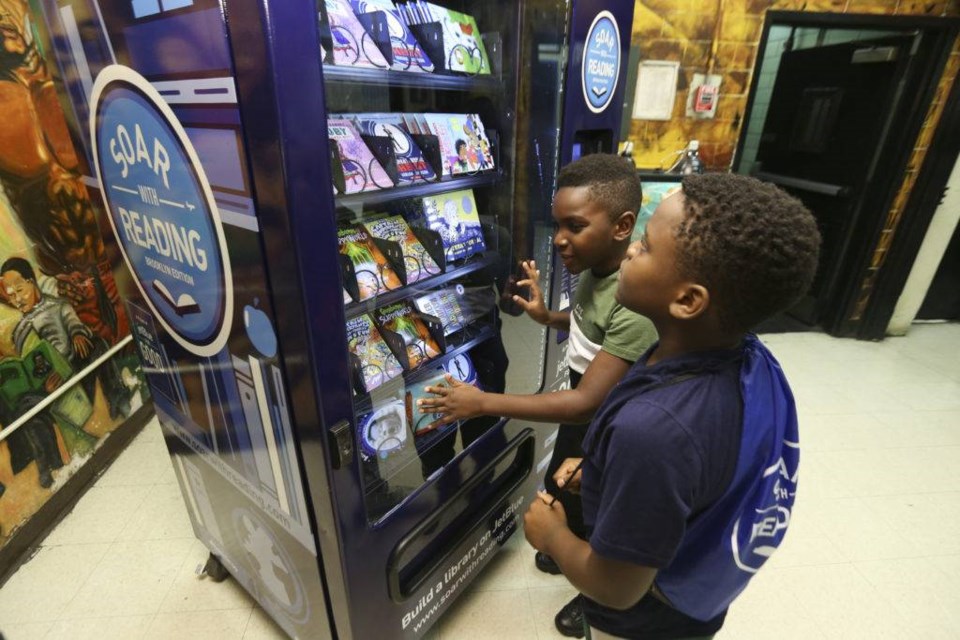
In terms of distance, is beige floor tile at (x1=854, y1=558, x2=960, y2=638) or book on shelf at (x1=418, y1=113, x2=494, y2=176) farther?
beige floor tile at (x1=854, y1=558, x2=960, y2=638)

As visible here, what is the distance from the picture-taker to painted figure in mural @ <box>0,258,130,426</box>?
74.1 inches

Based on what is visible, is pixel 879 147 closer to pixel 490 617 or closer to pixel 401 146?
pixel 401 146

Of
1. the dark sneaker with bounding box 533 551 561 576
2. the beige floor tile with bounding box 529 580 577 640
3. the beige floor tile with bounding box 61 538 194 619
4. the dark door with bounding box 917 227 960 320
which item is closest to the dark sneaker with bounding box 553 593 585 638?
the beige floor tile with bounding box 529 580 577 640

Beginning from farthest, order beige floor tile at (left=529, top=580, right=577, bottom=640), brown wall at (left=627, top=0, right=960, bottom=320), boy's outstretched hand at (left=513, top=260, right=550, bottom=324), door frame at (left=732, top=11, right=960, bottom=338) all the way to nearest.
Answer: door frame at (left=732, top=11, right=960, bottom=338), brown wall at (left=627, top=0, right=960, bottom=320), beige floor tile at (left=529, top=580, right=577, bottom=640), boy's outstretched hand at (left=513, top=260, right=550, bottom=324)

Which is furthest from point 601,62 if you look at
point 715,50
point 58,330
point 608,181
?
point 58,330

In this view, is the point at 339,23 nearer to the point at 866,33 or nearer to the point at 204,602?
the point at 204,602

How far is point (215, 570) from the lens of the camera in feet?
5.99

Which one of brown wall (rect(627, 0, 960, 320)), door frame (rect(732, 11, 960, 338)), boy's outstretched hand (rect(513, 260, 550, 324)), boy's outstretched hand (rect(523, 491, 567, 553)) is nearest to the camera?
boy's outstretched hand (rect(523, 491, 567, 553))

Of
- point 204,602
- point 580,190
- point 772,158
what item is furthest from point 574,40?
point 772,158

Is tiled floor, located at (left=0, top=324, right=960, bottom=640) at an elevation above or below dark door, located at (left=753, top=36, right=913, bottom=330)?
below

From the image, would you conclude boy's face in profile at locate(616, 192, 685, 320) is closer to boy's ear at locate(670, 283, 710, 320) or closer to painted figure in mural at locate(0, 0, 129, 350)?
boy's ear at locate(670, 283, 710, 320)

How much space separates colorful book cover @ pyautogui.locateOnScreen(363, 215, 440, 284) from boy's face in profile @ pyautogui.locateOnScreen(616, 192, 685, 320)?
2.47ft

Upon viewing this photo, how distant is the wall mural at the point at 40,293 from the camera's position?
6.10 ft

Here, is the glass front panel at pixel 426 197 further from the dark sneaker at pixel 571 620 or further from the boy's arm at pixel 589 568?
the dark sneaker at pixel 571 620
